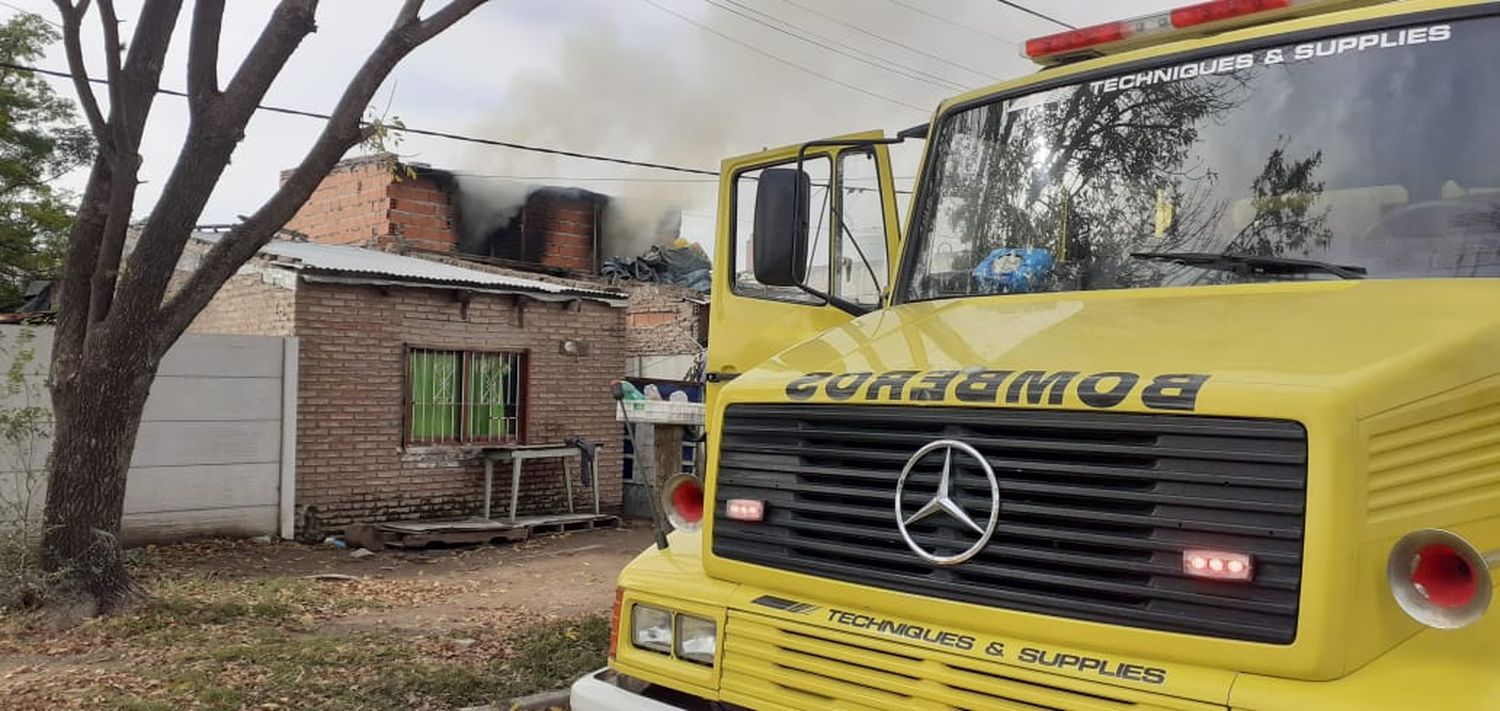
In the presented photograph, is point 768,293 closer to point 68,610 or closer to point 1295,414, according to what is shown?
point 1295,414

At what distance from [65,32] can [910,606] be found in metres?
7.14

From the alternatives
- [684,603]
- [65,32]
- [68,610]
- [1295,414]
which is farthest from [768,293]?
[65,32]

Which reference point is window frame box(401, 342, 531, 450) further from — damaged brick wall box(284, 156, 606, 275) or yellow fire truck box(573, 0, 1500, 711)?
yellow fire truck box(573, 0, 1500, 711)

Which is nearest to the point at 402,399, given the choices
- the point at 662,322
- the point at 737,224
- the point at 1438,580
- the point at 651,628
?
the point at 662,322

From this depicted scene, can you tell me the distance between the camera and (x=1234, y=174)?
11.5 ft

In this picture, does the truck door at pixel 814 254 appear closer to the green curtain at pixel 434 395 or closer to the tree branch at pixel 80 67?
the tree branch at pixel 80 67

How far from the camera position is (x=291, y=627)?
7156mm

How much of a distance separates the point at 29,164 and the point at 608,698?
2511cm

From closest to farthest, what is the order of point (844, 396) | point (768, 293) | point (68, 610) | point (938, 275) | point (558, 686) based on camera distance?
point (844, 396)
point (938, 275)
point (768, 293)
point (558, 686)
point (68, 610)

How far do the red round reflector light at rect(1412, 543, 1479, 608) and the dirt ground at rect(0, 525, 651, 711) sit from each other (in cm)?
441

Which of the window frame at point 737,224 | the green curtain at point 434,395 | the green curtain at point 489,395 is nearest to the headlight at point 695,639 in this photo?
the window frame at point 737,224

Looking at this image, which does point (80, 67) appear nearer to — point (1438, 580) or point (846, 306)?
point (846, 306)

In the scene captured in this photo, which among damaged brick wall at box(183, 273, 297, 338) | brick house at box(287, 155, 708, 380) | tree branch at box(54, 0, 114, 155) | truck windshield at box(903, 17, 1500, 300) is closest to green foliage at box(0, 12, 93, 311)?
brick house at box(287, 155, 708, 380)

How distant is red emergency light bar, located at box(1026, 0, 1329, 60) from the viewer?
3957 mm
